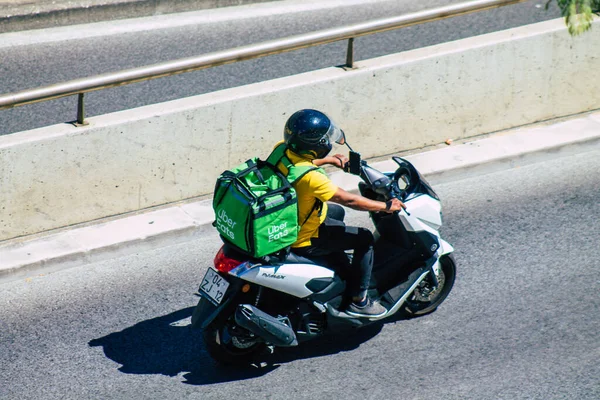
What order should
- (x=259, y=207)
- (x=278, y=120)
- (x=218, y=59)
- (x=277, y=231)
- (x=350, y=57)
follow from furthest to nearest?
(x=350, y=57) → (x=278, y=120) → (x=218, y=59) → (x=277, y=231) → (x=259, y=207)

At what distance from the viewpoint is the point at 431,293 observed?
681cm

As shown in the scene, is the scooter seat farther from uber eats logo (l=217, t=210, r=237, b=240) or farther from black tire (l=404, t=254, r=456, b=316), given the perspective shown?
black tire (l=404, t=254, r=456, b=316)

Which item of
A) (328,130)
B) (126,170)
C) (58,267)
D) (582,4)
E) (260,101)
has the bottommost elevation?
(58,267)

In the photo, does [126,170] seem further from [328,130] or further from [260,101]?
[328,130]

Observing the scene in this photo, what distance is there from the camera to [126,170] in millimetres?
7984

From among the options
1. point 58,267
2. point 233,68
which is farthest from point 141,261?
point 233,68

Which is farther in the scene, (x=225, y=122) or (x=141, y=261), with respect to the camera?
(x=225, y=122)

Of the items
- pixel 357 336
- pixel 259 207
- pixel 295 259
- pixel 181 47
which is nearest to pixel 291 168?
pixel 259 207

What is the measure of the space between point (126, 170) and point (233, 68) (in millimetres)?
3245

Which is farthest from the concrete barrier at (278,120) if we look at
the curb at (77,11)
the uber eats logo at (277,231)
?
the curb at (77,11)

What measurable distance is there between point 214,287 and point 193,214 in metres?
2.27

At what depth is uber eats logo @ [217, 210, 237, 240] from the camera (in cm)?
582

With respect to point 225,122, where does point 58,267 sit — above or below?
below

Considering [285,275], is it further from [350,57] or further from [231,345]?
[350,57]
